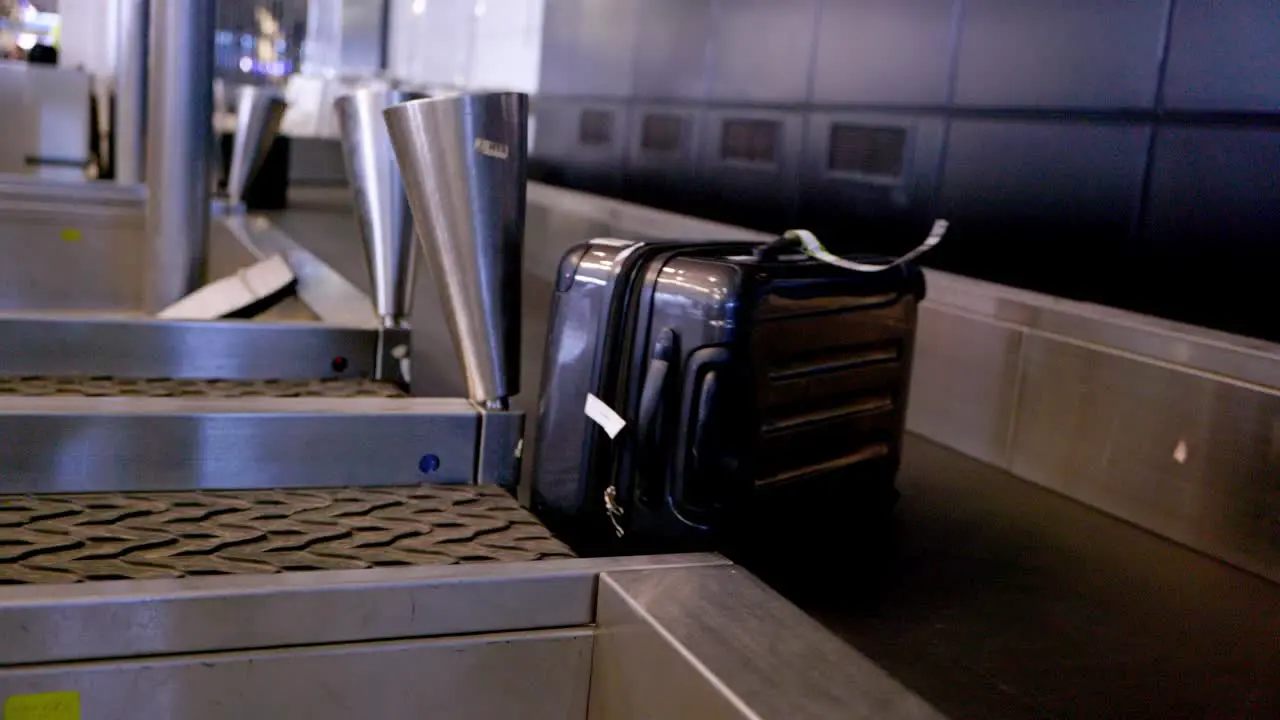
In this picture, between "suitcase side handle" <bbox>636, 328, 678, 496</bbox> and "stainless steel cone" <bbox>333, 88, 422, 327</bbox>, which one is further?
"stainless steel cone" <bbox>333, 88, 422, 327</bbox>

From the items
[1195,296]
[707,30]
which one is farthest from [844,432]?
[707,30]

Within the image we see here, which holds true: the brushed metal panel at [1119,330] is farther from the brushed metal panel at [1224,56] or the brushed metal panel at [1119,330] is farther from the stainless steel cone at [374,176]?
the stainless steel cone at [374,176]

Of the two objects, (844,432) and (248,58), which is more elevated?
(248,58)

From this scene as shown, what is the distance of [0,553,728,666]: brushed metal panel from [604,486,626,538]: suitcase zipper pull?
0.27 meters

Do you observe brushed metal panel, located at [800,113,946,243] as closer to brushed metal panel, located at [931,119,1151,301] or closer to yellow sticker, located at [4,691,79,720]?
brushed metal panel, located at [931,119,1151,301]

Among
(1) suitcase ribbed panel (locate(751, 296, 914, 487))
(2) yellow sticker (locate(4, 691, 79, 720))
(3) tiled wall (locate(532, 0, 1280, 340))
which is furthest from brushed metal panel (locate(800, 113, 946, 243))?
(2) yellow sticker (locate(4, 691, 79, 720))

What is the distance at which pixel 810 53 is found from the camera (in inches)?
146

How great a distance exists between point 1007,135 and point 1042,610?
1723mm

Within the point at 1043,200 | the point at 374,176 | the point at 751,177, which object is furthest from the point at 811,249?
the point at 751,177

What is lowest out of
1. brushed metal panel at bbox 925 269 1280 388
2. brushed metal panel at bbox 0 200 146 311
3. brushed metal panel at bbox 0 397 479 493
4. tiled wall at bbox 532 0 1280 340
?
brushed metal panel at bbox 0 200 146 311

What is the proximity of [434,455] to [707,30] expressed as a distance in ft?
10.8

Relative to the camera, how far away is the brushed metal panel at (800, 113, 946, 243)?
308 centimetres

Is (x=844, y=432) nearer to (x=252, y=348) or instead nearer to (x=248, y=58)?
(x=252, y=348)

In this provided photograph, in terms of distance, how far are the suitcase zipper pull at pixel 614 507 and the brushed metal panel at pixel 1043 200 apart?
145cm
